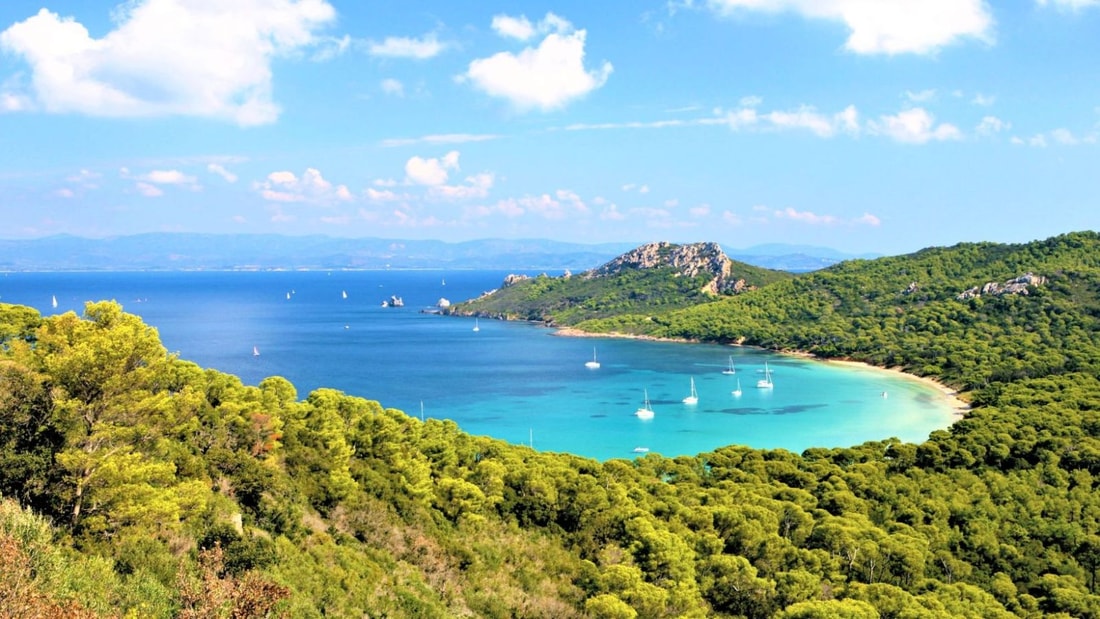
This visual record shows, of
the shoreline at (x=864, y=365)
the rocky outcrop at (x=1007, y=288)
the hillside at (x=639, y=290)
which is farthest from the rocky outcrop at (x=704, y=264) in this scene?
the rocky outcrop at (x=1007, y=288)

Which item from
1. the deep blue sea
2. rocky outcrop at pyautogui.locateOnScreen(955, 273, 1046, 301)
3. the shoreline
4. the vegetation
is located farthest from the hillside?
the vegetation

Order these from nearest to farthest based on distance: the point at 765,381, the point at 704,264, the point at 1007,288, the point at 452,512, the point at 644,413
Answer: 1. the point at 452,512
2. the point at 644,413
3. the point at 765,381
4. the point at 1007,288
5. the point at 704,264

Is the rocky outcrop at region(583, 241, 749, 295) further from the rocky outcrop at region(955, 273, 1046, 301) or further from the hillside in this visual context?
the rocky outcrop at region(955, 273, 1046, 301)

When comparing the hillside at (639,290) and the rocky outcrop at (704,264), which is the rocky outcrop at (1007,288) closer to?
the hillside at (639,290)

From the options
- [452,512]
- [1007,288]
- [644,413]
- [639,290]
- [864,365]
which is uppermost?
[1007,288]

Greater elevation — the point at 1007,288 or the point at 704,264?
the point at 704,264

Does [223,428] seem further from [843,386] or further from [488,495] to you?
[843,386]

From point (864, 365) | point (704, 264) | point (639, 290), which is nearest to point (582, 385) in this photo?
point (864, 365)

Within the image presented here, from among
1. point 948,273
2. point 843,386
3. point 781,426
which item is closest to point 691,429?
point 781,426

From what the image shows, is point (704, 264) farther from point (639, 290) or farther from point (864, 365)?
point (864, 365)
